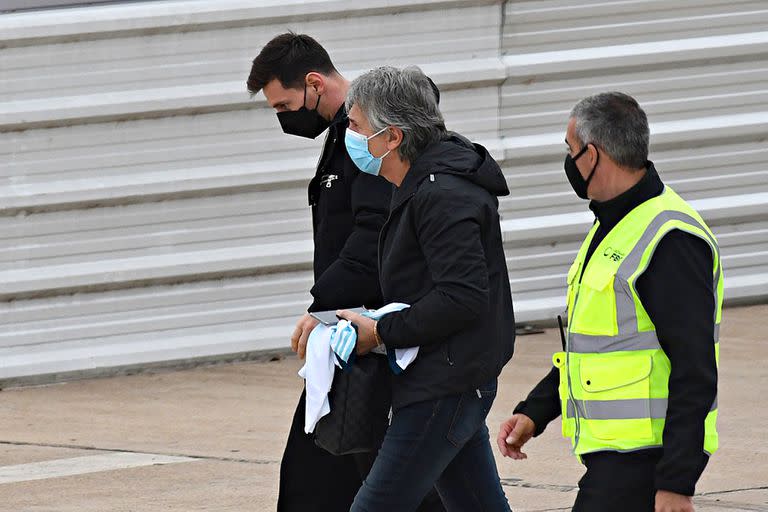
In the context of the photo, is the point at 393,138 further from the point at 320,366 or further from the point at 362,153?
the point at 320,366

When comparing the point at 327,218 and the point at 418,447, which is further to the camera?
the point at 327,218

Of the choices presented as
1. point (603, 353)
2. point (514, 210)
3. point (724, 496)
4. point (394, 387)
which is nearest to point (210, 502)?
point (724, 496)

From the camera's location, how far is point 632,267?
370 cm

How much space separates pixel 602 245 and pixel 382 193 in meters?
1.20

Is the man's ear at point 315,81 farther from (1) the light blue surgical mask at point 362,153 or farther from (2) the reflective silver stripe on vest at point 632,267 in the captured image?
(2) the reflective silver stripe on vest at point 632,267

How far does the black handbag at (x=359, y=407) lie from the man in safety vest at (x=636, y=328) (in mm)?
759

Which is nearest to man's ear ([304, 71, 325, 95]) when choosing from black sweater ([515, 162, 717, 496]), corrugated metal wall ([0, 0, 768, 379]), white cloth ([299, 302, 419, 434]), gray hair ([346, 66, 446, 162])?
gray hair ([346, 66, 446, 162])

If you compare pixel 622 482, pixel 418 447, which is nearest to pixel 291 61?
pixel 418 447

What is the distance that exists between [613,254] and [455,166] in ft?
2.20

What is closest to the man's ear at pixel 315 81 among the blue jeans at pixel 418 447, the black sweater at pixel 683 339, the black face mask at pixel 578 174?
the blue jeans at pixel 418 447

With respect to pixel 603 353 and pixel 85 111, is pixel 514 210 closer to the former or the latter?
pixel 85 111

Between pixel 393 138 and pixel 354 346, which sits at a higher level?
pixel 393 138

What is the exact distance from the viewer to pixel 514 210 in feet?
35.7

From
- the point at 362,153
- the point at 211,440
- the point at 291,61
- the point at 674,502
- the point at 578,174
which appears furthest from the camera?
the point at 211,440
